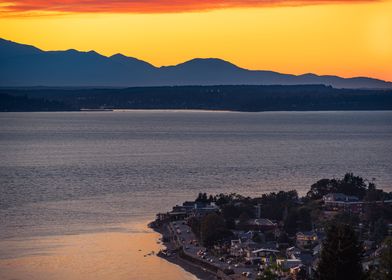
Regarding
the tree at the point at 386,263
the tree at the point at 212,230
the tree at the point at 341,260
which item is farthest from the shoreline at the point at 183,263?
the tree at the point at 341,260

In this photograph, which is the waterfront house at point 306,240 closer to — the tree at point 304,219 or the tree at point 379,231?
the tree at point 304,219

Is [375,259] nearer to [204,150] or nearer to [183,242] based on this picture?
[183,242]

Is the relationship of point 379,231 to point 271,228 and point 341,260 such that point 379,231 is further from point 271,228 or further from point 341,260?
point 341,260

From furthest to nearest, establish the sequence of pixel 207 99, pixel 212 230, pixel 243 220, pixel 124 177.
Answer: pixel 207 99, pixel 124 177, pixel 243 220, pixel 212 230

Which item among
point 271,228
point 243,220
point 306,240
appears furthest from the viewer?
point 243,220

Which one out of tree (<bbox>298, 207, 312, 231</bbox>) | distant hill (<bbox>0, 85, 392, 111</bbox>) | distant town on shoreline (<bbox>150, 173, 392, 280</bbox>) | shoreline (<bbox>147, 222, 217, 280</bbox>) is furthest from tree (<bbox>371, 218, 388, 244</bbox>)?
distant hill (<bbox>0, 85, 392, 111</bbox>)

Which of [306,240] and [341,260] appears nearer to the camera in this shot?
[341,260]

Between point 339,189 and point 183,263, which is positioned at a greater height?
point 339,189

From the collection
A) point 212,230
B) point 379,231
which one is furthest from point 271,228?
point 379,231

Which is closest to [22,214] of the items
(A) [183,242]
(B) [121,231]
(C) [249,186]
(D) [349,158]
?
(B) [121,231]
